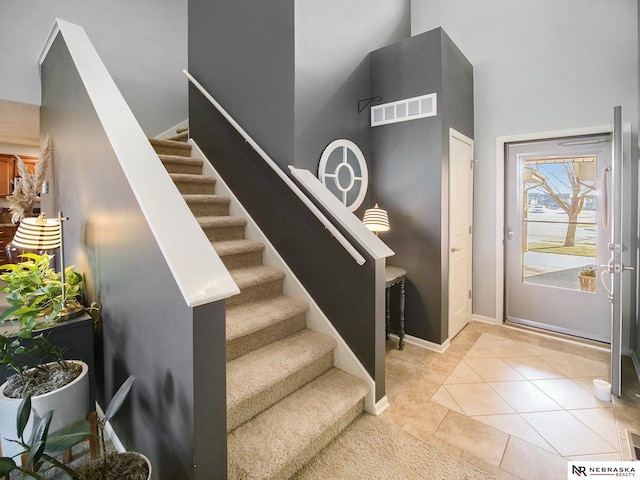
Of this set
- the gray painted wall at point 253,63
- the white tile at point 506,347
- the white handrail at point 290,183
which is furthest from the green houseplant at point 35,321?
the white tile at point 506,347

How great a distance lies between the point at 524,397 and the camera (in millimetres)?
2359

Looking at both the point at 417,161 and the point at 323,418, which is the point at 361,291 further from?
the point at 417,161

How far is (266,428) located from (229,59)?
289 cm

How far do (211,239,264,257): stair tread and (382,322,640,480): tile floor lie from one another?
1462 millimetres

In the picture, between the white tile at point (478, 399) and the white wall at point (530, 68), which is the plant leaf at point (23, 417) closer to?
the white tile at point (478, 399)

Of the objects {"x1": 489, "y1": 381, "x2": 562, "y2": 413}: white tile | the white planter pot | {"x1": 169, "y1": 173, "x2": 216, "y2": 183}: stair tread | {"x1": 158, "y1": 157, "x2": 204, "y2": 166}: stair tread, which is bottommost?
{"x1": 489, "y1": 381, "x2": 562, "y2": 413}: white tile

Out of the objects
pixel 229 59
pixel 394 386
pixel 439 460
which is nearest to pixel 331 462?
pixel 439 460

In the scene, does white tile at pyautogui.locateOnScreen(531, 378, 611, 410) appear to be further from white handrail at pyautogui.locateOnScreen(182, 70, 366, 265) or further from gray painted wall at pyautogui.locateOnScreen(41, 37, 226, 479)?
gray painted wall at pyautogui.locateOnScreen(41, 37, 226, 479)

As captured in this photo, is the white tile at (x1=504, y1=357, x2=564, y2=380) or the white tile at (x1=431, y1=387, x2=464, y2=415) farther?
the white tile at (x1=504, y1=357, x2=564, y2=380)

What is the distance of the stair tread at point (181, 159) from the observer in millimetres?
2906

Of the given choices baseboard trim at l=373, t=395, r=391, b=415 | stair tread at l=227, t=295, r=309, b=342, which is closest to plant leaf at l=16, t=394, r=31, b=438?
stair tread at l=227, t=295, r=309, b=342

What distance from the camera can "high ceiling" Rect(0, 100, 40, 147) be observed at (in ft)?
10.6

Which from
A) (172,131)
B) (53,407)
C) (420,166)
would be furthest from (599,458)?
(172,131)

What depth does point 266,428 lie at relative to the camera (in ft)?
5.46
